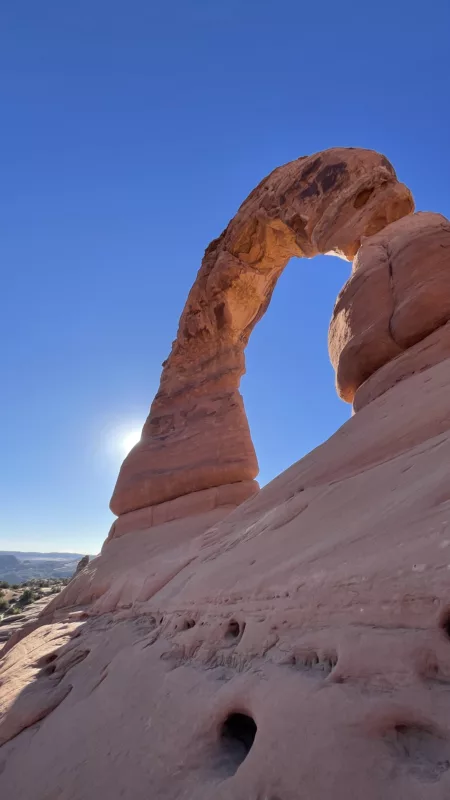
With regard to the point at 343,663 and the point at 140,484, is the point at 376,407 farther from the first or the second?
the point at 140,484

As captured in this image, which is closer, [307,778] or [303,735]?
[307,778]

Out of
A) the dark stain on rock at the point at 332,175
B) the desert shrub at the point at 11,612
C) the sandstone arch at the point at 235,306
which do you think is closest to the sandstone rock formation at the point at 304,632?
the sandstone arch at the point at 235,306

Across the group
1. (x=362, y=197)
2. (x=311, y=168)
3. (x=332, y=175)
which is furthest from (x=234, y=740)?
(x=311, y=168)

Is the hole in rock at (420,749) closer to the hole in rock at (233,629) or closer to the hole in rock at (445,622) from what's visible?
the hole in rock at (445,622)

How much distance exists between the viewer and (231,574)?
414 cm

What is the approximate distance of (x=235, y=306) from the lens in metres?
13.0

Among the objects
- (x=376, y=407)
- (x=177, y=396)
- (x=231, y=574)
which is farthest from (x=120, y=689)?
(x=177, y=396)

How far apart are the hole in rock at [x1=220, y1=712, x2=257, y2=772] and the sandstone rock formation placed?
0.5 inches

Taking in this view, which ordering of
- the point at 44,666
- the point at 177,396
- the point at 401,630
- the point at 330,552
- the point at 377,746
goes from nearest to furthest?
the point at 377,746 → the point at 401,630 → the point at 330,552 → the point at 44,666 → the point at 177,396

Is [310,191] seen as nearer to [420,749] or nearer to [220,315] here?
[220,315]

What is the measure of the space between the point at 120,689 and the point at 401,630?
324 cm

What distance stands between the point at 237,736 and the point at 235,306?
1163 cm

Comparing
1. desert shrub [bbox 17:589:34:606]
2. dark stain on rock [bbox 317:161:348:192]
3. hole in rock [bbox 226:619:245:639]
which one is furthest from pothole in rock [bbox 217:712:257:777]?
desert shrub [bbox 17:589:34:606]

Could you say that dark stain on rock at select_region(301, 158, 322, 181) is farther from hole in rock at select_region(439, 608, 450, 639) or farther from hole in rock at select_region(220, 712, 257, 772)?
hole in rock at select_region(220, 712, 257, 772)
